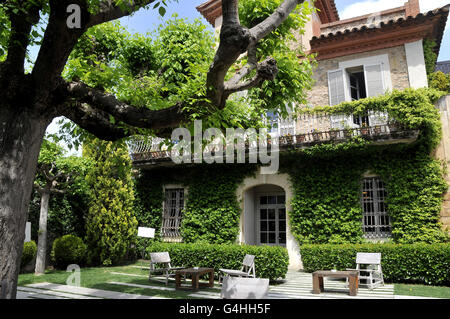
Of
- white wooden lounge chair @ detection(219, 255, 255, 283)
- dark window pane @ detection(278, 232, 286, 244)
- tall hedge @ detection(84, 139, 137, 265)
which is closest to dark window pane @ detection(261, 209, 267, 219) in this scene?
dark window pane @ detection(278, 232, 286, 244)

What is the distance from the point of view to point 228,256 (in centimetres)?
973

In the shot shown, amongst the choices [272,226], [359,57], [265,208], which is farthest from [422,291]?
[359,57]

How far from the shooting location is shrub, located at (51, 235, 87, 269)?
12.3 meters

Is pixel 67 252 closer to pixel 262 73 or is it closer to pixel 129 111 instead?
pixel 129 111

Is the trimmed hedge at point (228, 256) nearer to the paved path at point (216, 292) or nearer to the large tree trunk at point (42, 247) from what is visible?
the paved path at point (216, 292)

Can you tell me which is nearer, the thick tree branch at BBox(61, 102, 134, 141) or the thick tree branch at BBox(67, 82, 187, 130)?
the thick tree branch at BBox(67, 82, 187, 130)

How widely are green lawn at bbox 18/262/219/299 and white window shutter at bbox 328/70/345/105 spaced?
8233mm

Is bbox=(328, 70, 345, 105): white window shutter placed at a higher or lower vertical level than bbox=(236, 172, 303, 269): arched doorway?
higher

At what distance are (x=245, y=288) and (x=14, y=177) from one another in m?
3.18

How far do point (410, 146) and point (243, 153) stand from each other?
548cm

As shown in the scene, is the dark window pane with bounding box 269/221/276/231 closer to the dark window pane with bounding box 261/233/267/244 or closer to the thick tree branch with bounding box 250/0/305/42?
the dark window pane with bounding box 261/233/267/244

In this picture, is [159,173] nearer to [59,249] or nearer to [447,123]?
[59,249]

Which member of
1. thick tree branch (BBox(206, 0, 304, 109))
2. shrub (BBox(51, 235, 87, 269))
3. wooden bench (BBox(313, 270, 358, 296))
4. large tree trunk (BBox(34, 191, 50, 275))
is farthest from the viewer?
shrub (BBox(51, 235, 87, 269))

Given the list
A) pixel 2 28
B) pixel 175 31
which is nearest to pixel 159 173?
pixel 175 31
